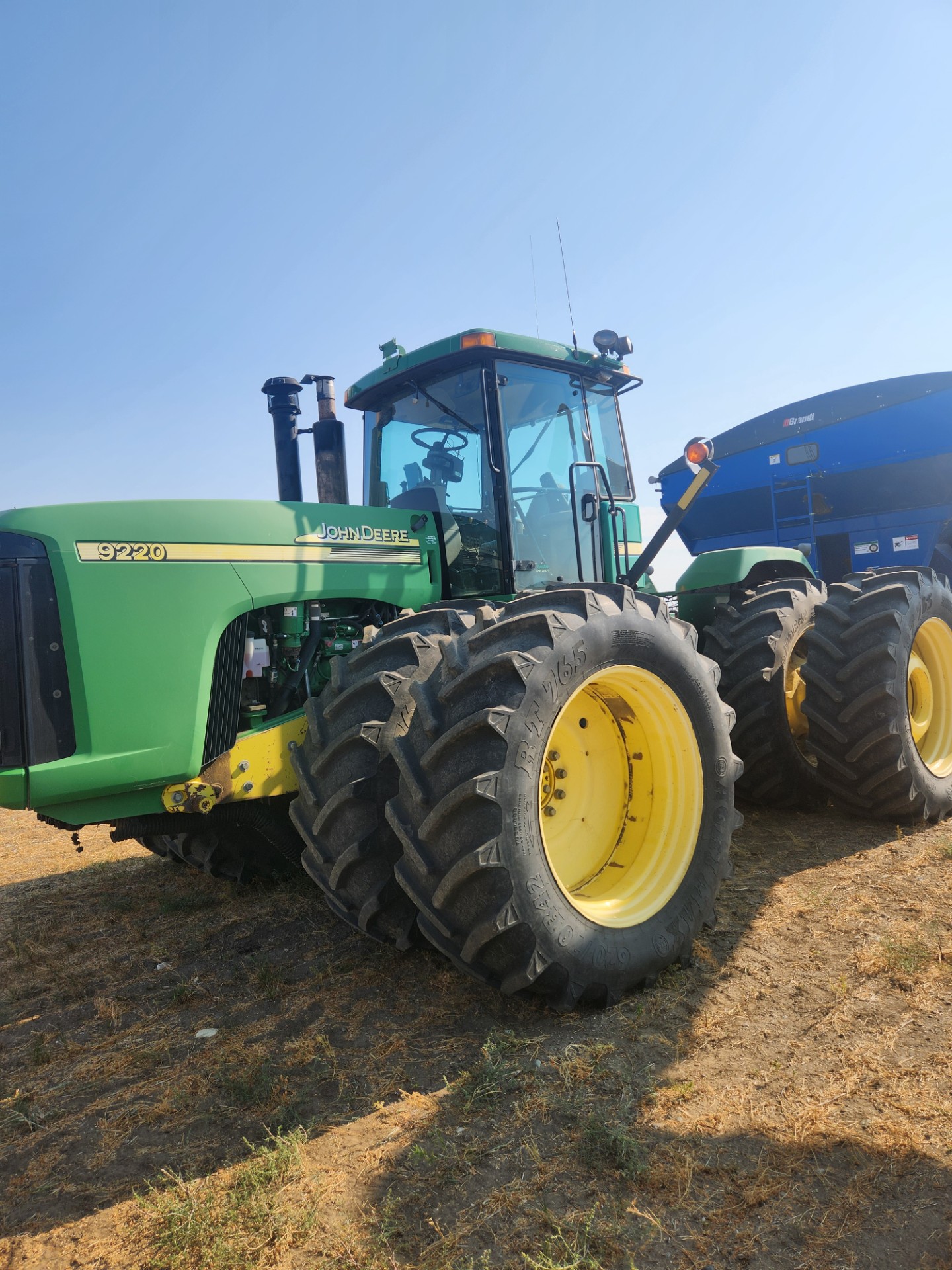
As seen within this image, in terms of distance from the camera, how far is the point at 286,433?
409 centimetres

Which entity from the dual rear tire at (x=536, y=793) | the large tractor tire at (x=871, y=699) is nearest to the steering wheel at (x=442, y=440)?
the dual rear tire at (x=536, y=793)

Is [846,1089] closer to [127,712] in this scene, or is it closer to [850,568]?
[127,712]

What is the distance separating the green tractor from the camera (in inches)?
108

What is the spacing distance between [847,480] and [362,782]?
682cm

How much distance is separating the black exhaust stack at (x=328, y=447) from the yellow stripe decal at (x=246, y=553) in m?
0.43

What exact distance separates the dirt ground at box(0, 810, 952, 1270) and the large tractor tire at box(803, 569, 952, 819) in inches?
33.9

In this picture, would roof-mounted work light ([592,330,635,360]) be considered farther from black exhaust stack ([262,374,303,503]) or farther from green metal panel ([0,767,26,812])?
green metal panel ([0,767,26,812])

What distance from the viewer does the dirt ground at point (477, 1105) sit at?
1938mm

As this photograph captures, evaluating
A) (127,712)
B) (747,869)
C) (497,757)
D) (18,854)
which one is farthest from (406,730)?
(18,854)

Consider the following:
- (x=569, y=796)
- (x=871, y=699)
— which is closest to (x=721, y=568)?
(x=871, y=699)

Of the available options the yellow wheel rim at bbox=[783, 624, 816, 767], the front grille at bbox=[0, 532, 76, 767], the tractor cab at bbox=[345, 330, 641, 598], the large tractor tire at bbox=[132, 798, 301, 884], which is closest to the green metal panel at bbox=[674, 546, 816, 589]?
the yellow wheel rim at bbox=[783, 624, 816, 767]

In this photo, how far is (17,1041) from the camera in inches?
121

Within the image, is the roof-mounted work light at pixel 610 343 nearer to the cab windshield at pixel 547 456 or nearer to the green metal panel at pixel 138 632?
the cab windshield at pixel 547 456

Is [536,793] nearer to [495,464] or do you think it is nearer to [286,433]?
[495,464]
